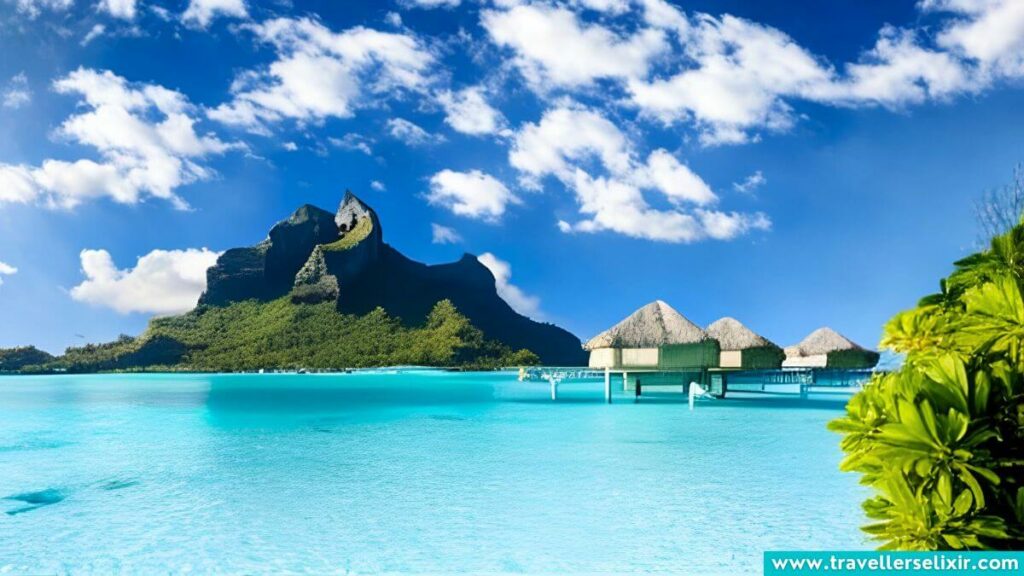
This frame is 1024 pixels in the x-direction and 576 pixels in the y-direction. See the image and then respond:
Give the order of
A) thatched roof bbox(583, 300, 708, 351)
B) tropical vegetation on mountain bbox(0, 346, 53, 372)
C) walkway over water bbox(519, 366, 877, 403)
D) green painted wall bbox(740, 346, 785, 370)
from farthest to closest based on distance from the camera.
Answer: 1. tropical vegetation on mountain bbox(0, 346, 53, 372)
2. green painted wall bbox(740, 346, 785, 370)
3. walkway over water bbox(519, 366, 877, 403)
4. thatched roof bbox(583, 300, 708, 351)

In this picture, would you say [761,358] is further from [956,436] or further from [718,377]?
[956,436]

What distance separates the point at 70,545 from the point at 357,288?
8292 cm

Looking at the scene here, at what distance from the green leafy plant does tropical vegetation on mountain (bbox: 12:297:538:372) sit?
241 feet

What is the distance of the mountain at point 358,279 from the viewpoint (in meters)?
87.1

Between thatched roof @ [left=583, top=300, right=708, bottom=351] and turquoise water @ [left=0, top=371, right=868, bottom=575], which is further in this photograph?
thatched roof @ [left=583, top=300, right=708, bottom=351]

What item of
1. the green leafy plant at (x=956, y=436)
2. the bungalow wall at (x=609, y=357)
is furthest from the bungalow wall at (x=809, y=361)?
the green leafy plant at (x=956, y=436)

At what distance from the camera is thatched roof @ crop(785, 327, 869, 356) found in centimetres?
3447

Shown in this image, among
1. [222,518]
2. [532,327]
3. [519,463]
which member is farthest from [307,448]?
[532,327]

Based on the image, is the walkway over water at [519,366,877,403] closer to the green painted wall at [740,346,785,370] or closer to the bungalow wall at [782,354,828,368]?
the green painted wall at [740,346,785,370]

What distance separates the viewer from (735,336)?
2847 centimetres

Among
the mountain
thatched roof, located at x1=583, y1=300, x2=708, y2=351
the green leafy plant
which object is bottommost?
the green leafy plant

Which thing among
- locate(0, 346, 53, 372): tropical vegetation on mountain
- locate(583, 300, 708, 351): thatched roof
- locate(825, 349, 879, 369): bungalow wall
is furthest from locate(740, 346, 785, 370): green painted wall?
locate(0, 346, 53, 372): tropical vegetation on mountain

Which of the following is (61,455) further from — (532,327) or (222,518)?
(532,327)

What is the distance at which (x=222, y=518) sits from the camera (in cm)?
759
